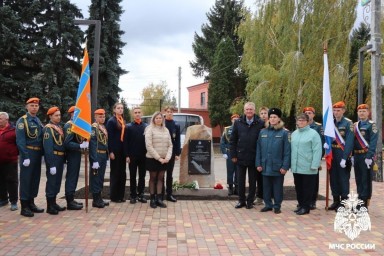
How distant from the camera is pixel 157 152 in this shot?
7.64m

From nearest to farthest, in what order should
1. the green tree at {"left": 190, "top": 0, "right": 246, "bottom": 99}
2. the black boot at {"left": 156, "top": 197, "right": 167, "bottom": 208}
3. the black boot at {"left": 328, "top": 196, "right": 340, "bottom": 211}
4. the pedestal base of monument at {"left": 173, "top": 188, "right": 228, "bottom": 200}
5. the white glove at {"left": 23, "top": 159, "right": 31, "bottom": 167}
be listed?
the white glove at {"left": 23, "top": 159, "right": 31, "bottom": 167}, the black boot at {"left": 328, "top": 196, "right": 340, "bottom": 211}, the black boot at {"left": 156, "top": 197, "right": 167, "bottom": 208}, the pedestal base of monument at {"left": 173, "top": 188, "right": 228, "bottom": 200}, the green tree at {"left": 190, "top": 0, "right": 246, "bottom": 99}

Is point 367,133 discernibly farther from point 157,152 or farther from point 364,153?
point 157,152

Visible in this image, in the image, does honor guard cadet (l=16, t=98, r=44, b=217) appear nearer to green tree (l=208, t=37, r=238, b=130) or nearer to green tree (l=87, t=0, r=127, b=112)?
green tree (l=87, t=0, r=127, b=112)

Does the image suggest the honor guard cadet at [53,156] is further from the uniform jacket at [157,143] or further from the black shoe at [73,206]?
the uniform jacket at [157,143]

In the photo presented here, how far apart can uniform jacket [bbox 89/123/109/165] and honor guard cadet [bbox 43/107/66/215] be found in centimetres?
53

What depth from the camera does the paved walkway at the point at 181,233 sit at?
509cm

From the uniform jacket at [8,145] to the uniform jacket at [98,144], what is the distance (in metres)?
1.43

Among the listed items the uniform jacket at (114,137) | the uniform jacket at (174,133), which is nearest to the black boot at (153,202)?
the uniform jacket at (174,133)

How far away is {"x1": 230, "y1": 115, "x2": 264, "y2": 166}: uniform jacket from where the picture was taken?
25.1ft

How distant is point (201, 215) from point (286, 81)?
17.5 meters

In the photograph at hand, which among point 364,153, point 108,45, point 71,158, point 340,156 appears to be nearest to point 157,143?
point 71,158

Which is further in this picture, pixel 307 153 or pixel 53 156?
pixel 307 153

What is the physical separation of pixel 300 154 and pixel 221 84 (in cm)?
2818

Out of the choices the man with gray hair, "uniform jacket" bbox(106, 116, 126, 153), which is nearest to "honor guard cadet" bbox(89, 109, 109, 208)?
"uniform jacket" bbox(106, 116, 126, 153)
